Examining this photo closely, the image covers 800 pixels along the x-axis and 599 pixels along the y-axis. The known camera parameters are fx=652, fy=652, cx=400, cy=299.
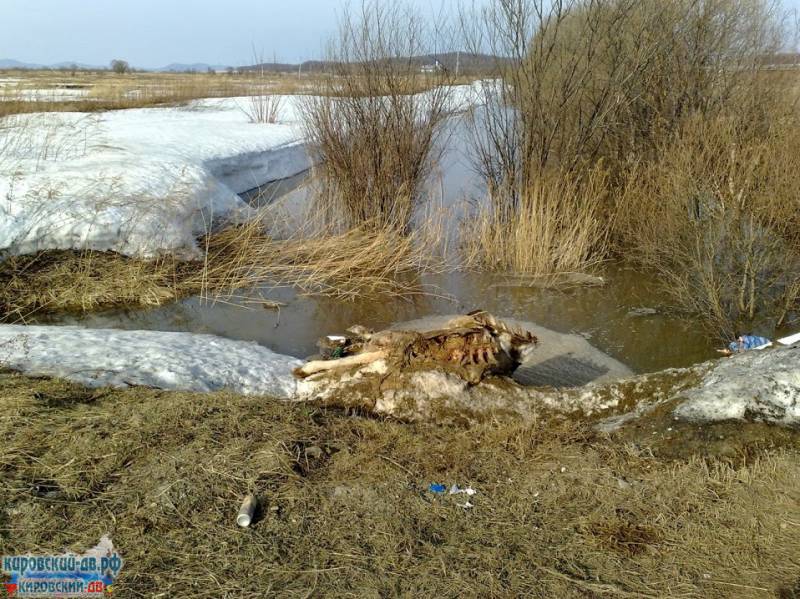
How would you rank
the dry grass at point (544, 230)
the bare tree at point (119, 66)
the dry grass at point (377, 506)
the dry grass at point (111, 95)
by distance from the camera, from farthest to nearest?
1. the bare tree at point (119, 66)
2. the dry grass at point (111, 95)
3. the dry grass at point (544, 230)
4. the dry grass at point (377, 506)

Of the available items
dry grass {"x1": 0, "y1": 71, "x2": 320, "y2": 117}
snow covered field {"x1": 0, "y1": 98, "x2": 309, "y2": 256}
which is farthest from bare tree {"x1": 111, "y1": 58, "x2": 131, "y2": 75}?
snow covered field {"x1": 0, "y1": 98, "x2": 309, "y2": 256}

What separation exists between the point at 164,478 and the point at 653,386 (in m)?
3.16

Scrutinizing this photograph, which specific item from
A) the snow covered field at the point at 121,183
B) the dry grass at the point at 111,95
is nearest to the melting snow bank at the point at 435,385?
the snow covered field at the point at 121,183

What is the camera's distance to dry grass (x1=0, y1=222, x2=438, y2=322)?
294 inches

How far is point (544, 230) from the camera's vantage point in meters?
8.49

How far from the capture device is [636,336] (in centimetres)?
680

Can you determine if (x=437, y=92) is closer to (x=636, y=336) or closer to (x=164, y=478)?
(x=636, y=336)

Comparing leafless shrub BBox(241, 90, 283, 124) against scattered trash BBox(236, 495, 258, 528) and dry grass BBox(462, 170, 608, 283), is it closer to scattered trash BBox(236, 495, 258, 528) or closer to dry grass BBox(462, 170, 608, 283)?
dry grass BBox(462, 170, 608, 283)

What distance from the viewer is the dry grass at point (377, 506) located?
2.61m

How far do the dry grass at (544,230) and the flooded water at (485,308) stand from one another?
0.35 m

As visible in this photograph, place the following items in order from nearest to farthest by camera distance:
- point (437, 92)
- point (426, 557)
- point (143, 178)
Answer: point (426, 557), point (437, 92), point (143, 178)

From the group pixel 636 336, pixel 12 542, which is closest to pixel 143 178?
pixel 636 336
